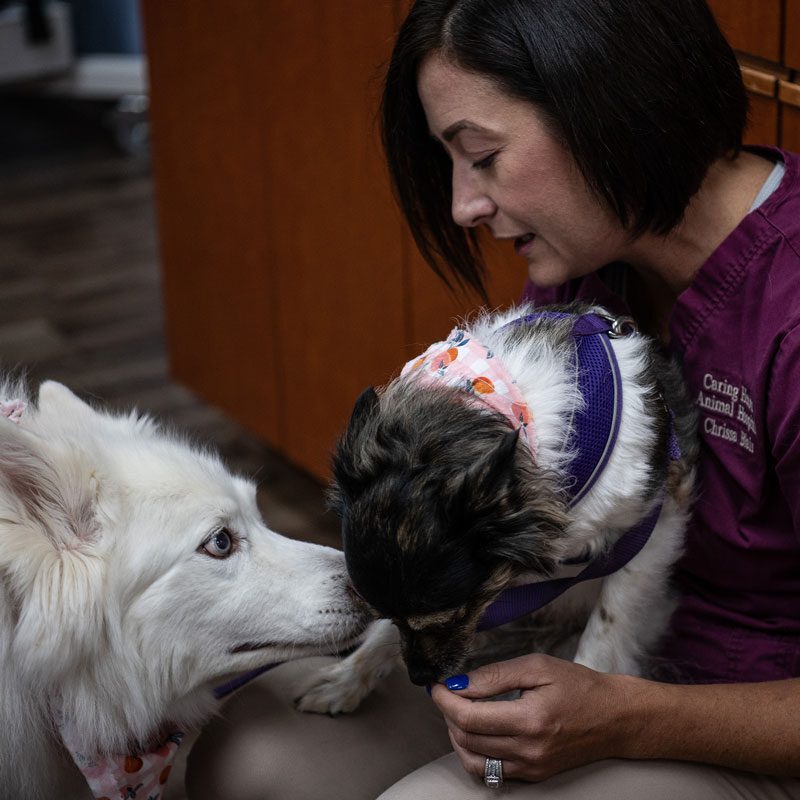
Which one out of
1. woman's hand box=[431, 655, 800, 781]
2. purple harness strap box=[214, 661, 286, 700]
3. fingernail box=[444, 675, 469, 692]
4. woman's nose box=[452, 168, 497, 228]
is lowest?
purple harness strap box=[214, 661, 286, 700]

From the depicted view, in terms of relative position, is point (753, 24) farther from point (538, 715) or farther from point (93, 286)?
point (93, 286)

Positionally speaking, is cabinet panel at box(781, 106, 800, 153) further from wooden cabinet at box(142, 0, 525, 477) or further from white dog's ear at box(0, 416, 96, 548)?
white dog's ear at box(0, 416, 96, 548)

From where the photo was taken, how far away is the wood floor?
3342 mm

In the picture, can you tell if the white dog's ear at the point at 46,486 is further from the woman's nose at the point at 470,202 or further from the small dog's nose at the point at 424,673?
the woman's nose at the point at 470,202

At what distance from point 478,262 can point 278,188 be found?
1268 mm

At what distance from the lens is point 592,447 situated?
1361 mm

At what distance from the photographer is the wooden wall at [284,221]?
8.19 ft

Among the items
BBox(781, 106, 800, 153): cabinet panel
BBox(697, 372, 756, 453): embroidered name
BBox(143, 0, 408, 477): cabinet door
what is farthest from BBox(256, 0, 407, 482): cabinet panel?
BBox(697, 372, 756, 453): embroidered name

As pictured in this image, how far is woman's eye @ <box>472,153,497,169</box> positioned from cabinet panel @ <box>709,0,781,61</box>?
0.47 meters

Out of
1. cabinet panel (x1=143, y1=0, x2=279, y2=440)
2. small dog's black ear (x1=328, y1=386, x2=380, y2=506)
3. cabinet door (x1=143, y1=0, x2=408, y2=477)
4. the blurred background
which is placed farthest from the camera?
cabinet panel (x1=143, y1=0, x2=279, y2=440)

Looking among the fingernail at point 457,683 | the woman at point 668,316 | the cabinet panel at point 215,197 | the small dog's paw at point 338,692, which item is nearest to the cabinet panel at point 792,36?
the woman at point 668,316

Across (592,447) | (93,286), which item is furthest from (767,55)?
(93,286)

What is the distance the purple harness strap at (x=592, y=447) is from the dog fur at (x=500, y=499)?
0.01 metres

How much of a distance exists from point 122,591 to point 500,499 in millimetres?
475
